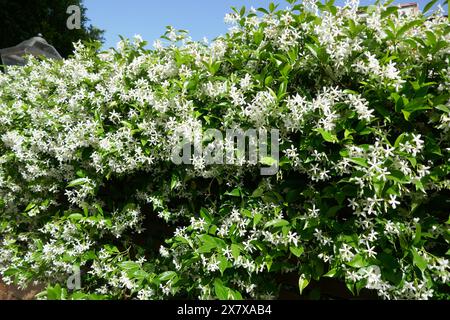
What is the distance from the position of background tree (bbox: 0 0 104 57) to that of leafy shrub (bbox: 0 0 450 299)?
13.2 meters

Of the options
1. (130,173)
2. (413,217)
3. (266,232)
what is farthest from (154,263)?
(413,217)

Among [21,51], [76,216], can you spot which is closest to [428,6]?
[76,216]

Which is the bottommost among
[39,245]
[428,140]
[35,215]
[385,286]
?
[385,286]

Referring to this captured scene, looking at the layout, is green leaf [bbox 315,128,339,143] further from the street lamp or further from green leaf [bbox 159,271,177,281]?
the street lamp

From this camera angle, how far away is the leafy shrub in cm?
171

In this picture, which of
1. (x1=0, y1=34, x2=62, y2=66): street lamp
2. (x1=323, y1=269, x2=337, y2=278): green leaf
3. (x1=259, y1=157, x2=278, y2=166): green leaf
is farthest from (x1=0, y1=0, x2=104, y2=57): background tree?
(x1=323, y1=269, x2=337, y2=278): green leaf

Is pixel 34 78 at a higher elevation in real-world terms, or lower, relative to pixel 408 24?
higher

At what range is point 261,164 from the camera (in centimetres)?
207

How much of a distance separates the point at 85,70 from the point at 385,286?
9.35 feet

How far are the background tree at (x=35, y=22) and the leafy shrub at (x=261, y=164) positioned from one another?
43.2 ft

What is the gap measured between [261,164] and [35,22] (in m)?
15.7

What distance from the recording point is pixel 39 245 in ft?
9.53

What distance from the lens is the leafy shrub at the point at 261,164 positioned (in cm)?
171

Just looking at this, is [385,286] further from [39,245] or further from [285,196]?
[39,245]
